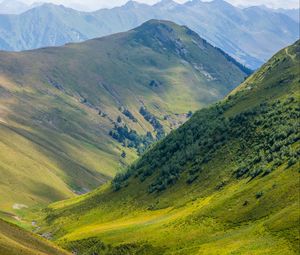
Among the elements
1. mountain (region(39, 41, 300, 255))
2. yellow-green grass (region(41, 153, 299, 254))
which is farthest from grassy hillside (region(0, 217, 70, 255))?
mountain (region(39, 41, 300, 255))

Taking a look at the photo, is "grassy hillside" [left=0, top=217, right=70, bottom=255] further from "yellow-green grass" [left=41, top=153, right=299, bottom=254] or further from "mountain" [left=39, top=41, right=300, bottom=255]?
"mountain" [left=39, top=41, right=300, bottom=255]

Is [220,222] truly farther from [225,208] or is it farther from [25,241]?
[25,241]

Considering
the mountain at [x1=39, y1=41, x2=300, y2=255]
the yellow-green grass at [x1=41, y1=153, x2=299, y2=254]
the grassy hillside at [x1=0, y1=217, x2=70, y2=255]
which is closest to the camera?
the grassy hillside at [x1=0, y1=217, x2=70, y2=255]

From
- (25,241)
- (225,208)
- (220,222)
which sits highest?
(225,208)

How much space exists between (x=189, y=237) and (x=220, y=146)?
245ft

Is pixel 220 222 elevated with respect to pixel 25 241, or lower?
elevated

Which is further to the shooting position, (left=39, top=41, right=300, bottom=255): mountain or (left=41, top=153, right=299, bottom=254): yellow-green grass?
(left=39, top=41, right=300, bottom=255): mountain

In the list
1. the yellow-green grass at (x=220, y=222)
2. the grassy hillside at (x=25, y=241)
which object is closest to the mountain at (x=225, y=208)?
the yellow-green grass at (x=220, y=222)

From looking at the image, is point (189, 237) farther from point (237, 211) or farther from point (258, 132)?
point (258, 132)

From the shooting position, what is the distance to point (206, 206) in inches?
5758

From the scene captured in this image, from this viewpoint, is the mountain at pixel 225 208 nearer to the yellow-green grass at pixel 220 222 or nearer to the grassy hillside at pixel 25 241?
the yellow-green grass at pixel 220 222

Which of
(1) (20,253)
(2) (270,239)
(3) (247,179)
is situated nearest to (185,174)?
(3) (247,179)

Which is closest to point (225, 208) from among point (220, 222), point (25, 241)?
point (220, 222)

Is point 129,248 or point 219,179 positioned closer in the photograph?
point 129,248
